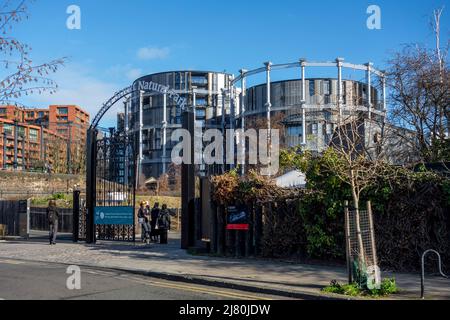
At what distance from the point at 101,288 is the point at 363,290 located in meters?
5.25

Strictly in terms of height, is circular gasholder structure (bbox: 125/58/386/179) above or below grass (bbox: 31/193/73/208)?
above

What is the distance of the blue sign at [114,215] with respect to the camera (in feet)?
66.2

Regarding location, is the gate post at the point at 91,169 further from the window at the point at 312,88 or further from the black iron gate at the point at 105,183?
the window at the point at 312,88

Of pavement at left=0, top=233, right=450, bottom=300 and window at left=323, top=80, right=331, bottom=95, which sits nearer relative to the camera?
pavement at left=0, top=233, right=450, bottom=300

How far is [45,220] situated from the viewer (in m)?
32.1

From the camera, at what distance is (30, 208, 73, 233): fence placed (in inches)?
1192

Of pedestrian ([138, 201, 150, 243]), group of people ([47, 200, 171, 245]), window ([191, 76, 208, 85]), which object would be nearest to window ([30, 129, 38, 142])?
window ([191, 76, 208, 85])

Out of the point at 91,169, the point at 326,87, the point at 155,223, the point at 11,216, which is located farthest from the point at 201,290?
the point at 326,87

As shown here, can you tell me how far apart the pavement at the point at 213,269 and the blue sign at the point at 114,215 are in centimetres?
97

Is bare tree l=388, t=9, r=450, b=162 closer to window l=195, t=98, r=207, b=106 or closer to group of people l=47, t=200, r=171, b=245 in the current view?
group of people l=47, t=200, r=171, b=245

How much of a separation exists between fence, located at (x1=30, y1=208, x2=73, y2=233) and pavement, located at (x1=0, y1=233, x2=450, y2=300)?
10.3m

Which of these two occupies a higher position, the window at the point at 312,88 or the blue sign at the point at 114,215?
the window at the point at 312,88

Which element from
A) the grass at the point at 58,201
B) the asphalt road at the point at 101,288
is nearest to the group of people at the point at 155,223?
the asphalt road at the point at 101,288
